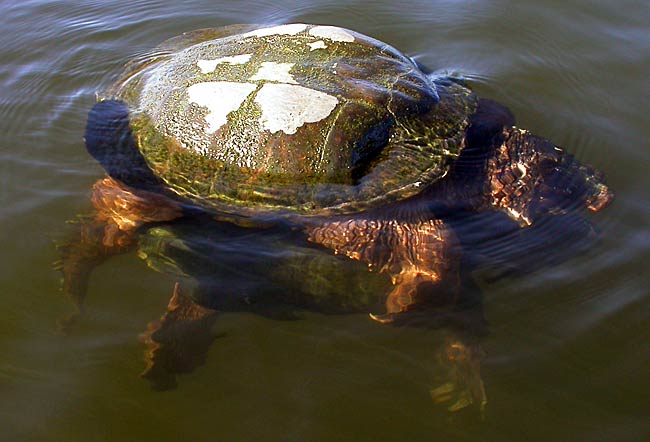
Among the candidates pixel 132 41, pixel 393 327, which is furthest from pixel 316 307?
pixel 132 41

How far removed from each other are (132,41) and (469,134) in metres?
3.44

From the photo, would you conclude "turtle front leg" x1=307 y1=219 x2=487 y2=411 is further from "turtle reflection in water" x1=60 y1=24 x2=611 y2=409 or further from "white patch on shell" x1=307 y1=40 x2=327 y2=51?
"white patch on shell" x1=307 y1=40 x2=327 y2=51

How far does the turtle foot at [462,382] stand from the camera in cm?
266

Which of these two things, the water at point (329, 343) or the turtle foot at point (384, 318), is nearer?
the water at point (329, 343)

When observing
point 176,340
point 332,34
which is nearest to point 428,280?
point 176,340

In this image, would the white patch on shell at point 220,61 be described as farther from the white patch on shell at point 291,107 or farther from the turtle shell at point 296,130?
the white patch on shell at point 291,107

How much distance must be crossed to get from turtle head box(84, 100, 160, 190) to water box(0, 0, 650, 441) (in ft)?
0.66

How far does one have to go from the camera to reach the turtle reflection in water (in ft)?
10.6

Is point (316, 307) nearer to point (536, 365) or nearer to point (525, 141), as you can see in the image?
point (536, 365)

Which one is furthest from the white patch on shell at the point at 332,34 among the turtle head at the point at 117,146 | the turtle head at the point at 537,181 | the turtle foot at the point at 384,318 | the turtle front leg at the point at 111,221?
the turtle foot at the point at 384,318

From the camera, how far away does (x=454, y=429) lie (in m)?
2.55

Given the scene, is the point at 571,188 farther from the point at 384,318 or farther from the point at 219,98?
the point at 219,98

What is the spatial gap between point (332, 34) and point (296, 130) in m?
0.98

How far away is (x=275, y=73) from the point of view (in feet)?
11.2
